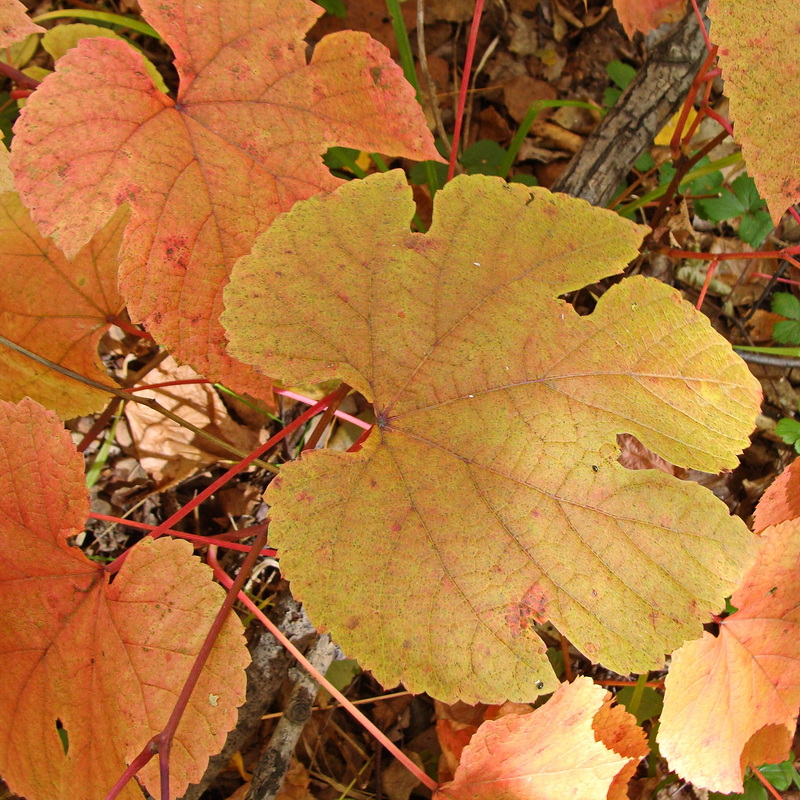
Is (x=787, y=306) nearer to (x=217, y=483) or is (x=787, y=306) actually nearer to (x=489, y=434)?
(x=489, y=434)

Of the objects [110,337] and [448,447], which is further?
[110,337]

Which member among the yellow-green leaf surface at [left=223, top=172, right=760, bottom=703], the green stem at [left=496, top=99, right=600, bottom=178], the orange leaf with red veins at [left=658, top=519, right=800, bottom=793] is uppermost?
the green stem at [left=496, top=99, right=600, bottom=178]

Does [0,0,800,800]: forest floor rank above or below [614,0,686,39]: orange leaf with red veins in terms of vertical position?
below

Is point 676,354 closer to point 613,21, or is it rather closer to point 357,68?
point 357,68

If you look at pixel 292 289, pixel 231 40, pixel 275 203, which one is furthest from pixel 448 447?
pixel 231 40

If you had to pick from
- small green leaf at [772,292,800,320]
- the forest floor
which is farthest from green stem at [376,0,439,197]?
small green leaf at [772,292,800,320]

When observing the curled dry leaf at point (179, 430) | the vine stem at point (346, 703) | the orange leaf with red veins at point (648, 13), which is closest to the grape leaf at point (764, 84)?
the orange leaf with red veins at point (648, 13)

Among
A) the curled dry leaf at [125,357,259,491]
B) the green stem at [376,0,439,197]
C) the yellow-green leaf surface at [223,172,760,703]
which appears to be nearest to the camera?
the yellow-green leaf surface at [223,172,760,703]

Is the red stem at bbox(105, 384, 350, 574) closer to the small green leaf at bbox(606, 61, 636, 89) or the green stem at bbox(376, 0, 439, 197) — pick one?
the green stem at bbox(376, 0, 439, 197)
